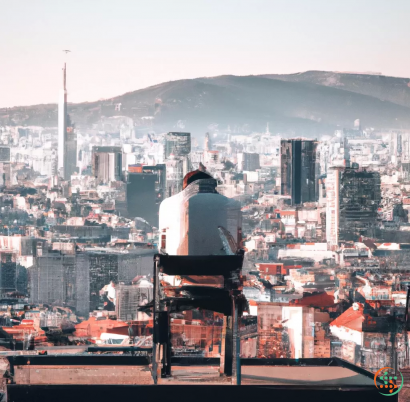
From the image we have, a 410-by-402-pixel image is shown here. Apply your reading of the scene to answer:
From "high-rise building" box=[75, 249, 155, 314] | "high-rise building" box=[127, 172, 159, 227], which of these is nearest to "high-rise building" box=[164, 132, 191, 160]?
"high-rise building" box=[127, 172, 159, 227]

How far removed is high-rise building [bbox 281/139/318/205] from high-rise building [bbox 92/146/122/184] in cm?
1076

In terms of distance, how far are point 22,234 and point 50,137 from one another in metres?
34.9

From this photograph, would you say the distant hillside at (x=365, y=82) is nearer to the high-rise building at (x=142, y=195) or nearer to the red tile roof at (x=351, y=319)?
the high-rise building at (x=142, y=195)

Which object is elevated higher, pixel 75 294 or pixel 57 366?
pixel 57 366

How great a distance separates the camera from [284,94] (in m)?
73.2

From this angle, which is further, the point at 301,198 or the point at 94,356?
the point at 301,198

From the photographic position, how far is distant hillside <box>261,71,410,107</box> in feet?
212

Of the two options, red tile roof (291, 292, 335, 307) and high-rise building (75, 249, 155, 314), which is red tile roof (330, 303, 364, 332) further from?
high-rise building (75, 249, 155, 314)

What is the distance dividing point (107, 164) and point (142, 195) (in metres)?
12.0

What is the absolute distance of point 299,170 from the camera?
62.8 meters

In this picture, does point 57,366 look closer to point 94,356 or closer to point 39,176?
point 94,356

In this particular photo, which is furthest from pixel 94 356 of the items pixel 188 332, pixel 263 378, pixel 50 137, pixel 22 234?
pixel 50 137

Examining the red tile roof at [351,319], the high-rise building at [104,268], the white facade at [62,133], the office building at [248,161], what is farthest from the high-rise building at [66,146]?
the red tile roof at [351,319]

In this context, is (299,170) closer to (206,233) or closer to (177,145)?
(177,145)
